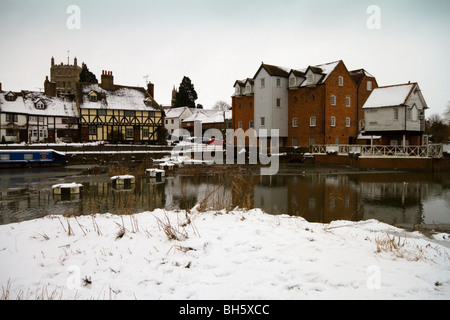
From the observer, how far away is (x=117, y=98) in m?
52.9

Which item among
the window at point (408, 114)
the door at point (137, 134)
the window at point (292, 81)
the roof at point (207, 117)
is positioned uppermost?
the window at point (292, 81)

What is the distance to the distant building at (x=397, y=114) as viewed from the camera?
35.4m

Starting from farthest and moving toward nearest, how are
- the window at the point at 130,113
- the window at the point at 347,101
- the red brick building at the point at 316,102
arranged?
the window at the point at 130,113 < the window at the point at 347,101 < the red brick building at the point at 316,102

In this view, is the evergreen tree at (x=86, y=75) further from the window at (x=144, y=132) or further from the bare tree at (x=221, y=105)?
the bare tree at (x=221, y=105)

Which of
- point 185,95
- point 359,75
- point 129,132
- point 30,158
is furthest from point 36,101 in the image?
point 359,75

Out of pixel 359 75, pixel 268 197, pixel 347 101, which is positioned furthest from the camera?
pixel 359 75

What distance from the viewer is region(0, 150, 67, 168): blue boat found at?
32312mm

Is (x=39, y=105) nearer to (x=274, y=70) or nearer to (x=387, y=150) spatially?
(x=274, y=70)

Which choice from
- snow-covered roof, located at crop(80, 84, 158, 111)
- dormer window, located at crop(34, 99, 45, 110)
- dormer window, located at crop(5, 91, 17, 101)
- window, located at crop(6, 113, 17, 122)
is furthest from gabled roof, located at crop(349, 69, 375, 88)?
dormer window, located at crop(5, 91, 17, 101)

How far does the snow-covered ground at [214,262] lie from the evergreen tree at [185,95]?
79.8 meters

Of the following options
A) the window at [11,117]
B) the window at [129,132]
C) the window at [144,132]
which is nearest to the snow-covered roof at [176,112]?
the window at [144,132]

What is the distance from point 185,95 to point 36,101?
4283 cm

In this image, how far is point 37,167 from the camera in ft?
110
